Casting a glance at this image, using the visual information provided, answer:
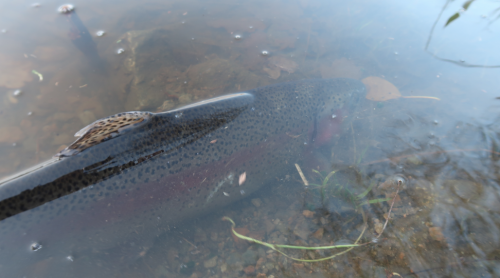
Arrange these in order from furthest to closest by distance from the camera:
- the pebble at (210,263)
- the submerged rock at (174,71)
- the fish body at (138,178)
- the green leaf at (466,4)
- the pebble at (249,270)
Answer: the green leaf at (466,4)
the submerged rock at (174,71)
the pebble at (210,263)
the pebble at (249,270)
the fish body at (138,178)

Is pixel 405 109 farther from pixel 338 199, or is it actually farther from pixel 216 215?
pixel 216 215

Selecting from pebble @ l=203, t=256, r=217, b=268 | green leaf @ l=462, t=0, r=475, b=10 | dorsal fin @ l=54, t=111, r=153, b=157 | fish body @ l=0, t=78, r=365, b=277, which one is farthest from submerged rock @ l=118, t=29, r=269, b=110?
green leaf @ l=462, t=0, r=475, b=10

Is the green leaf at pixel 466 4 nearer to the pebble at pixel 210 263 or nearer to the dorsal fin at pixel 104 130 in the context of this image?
the dorsal fin at pixel 104 130

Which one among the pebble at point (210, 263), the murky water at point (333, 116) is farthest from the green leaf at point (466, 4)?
the pebble at point (210, 263)

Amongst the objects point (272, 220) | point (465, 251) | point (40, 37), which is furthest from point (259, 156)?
point (40, 37)

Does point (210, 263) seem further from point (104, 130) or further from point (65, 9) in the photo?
point (65, 9)

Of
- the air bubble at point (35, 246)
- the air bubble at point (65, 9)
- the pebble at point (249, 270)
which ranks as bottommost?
the pebble at point (249, 270)
